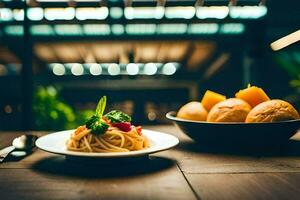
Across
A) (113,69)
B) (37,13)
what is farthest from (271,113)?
(113,69)

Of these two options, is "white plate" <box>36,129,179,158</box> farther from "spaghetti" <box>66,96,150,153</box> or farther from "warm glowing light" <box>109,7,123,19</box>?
"warm glowing light" <box>109,7,123,19</box>

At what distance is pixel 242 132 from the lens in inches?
50.7

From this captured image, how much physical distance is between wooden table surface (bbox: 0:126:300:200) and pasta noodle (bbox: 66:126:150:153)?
0.08 meters

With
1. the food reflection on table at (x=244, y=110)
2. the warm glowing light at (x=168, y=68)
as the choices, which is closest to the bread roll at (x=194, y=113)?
the food reflection on table at (x=244, y=110)

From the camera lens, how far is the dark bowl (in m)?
1.27

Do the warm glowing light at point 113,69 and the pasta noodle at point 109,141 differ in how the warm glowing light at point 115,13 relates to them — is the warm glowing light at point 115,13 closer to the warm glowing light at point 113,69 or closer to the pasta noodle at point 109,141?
the pasta noodle at point 109,141

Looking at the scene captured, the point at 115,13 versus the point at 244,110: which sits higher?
the point at 115,13

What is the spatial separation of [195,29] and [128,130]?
11.7ft

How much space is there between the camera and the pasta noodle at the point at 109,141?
4.22 ft

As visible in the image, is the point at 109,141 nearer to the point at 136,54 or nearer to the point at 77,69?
the point at 136,54

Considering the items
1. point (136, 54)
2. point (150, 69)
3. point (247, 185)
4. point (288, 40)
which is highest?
point (136, 54)

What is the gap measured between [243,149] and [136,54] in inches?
209

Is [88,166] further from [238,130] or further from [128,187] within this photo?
[238,130]

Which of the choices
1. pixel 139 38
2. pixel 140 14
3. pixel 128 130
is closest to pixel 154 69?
pixel 139 38
